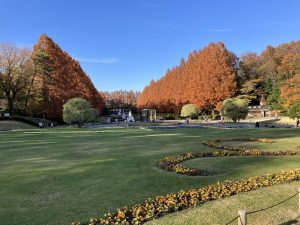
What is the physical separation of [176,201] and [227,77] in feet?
184

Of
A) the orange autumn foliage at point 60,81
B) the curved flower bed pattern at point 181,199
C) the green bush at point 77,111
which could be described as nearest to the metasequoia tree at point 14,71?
the orange autumn foliage at point 60,81

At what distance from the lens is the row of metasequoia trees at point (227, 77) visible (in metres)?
59.3

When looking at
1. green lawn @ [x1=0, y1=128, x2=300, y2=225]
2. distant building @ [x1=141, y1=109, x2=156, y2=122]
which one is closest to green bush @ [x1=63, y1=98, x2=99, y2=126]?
distant building @ [x1=141, y1=109, x2=156, y2=122]

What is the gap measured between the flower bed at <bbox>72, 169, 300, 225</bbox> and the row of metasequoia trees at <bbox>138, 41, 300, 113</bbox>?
46.7 meters

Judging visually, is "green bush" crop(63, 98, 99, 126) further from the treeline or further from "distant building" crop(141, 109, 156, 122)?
the treeline

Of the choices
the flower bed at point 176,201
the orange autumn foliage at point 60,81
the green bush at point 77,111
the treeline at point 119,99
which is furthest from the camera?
the treeline at point 119,99

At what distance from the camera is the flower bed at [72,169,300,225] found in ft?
20.3

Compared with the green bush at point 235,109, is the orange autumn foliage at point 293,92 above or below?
above

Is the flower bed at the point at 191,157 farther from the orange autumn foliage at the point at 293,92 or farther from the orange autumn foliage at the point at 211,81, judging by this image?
the orange autumn foliage at the point at 211,81

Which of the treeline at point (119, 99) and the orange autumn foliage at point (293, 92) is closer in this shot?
the orange autumn foliage at point (293, 92)

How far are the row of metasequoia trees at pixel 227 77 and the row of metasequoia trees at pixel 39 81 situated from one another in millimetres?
24227

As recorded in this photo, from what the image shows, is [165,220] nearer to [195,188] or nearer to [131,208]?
[131,208]

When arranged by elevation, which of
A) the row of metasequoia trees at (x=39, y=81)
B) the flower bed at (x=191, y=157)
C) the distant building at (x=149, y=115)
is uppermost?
the row of metasequoia trees at (x=39, y=81)

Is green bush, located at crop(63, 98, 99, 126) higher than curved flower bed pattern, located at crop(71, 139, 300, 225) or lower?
higher
